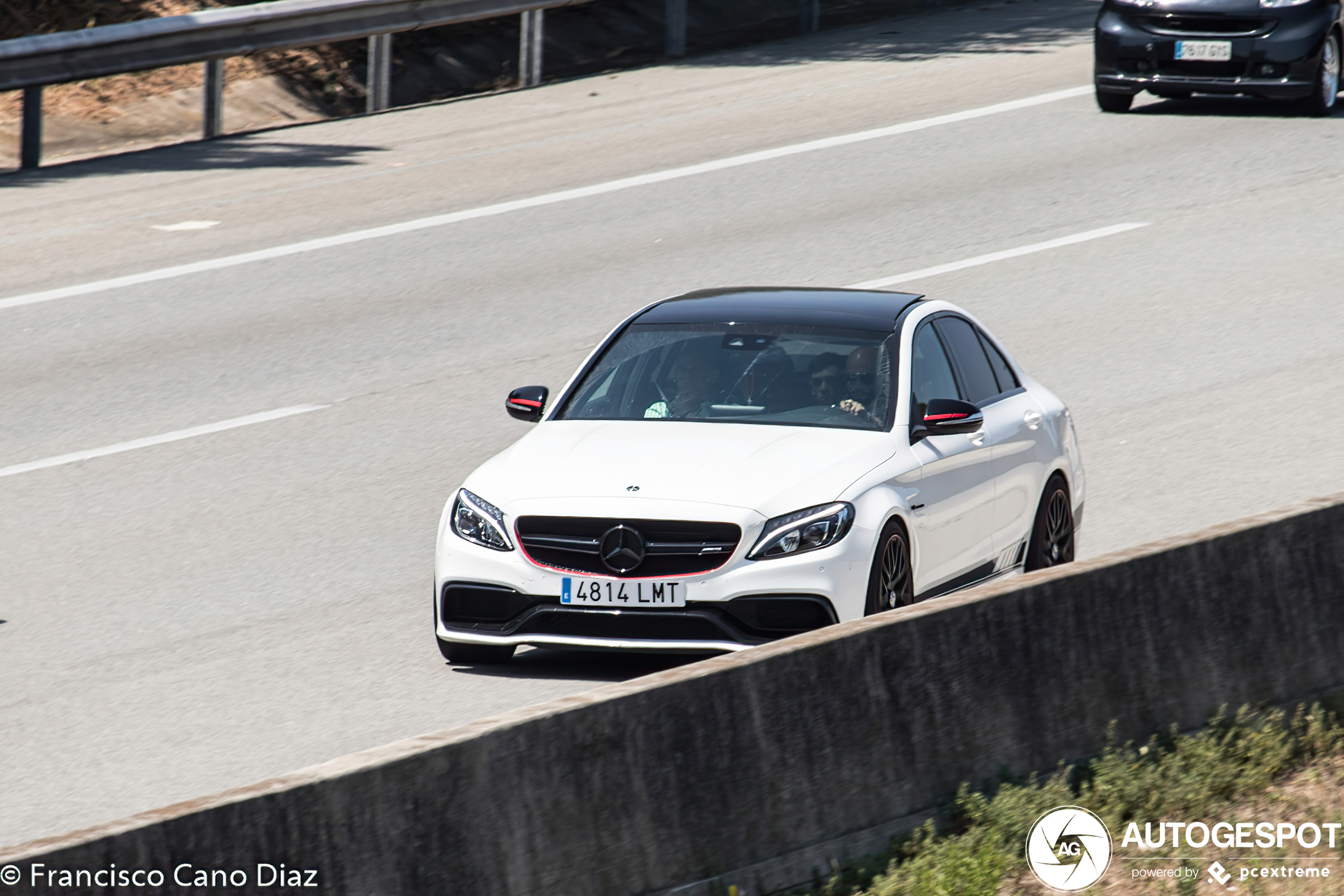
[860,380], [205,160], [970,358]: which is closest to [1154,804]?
[860,380]

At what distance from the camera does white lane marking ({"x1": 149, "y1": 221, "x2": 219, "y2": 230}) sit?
641 inches

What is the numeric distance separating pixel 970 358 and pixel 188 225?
9561 millimetres

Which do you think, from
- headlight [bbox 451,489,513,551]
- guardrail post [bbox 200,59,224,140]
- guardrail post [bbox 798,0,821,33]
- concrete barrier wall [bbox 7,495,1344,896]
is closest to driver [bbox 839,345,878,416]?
headlight [bbox 451,489,513,551]

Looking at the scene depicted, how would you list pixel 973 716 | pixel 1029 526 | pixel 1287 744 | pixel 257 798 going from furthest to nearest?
pixel 1029 526
pixel 1287 744
pixel 973 716
pixel 257 798

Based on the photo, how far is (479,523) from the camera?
7445 millimetres

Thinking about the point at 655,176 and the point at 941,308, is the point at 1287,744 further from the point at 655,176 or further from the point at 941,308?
the point at 655,176

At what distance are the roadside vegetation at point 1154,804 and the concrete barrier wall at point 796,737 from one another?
11cm

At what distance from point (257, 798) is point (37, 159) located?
15.5m

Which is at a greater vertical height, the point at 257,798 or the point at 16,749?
the point at 257,798

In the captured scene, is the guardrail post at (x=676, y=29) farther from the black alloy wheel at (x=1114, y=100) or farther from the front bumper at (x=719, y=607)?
the front bumper at (x=719, y=607)

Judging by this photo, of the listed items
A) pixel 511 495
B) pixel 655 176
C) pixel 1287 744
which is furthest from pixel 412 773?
pixel 655 176

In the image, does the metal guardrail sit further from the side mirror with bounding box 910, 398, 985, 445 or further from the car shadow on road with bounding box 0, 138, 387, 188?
the side mirror with bounding box 910, 398, 985, 445

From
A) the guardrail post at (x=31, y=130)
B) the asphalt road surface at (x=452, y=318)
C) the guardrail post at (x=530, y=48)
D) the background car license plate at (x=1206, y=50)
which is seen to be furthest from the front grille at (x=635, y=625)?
the guardrail post at (x=530, y=48)

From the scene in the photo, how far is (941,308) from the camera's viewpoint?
8.83 m
